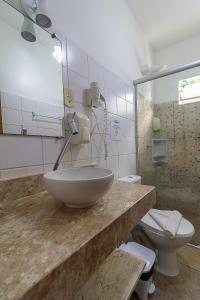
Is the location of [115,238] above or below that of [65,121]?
below

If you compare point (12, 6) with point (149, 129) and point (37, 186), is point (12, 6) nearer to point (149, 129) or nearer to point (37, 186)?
point (37, 186)

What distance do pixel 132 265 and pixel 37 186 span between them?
0.65 metres

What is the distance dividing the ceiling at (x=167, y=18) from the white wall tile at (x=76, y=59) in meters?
1.16

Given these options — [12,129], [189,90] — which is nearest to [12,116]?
[12,129]

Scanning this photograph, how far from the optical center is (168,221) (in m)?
1.34

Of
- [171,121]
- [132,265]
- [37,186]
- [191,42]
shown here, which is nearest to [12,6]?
[37,186]

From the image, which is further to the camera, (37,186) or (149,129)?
(149,129)

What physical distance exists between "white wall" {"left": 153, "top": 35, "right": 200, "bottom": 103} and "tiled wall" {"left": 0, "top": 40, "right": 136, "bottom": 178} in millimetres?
582

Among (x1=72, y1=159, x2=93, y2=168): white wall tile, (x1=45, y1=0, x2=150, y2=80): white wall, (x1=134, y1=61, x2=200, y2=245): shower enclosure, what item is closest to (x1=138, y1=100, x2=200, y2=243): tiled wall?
(x1=134, y1=61, x2=200, y2=245): shower enclosure

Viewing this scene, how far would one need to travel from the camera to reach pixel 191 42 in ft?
7.08

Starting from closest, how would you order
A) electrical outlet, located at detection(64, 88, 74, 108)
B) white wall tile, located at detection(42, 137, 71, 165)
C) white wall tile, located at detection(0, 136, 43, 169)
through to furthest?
white wall tile, located at detection(0, 136, 43, 169) < white wall tile, located at detection(42, 137, 71, 165) < electrical outlet, located at detection(64, 88, 74, 108)

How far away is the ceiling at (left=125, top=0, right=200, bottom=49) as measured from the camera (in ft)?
5.53

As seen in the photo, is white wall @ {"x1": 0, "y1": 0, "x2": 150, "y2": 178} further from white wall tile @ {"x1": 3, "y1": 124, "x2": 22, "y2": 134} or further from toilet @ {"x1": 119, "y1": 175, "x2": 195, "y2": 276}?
toilet @ {"x1": 119, "y1": 175, "x2": 195, "y2": 276}

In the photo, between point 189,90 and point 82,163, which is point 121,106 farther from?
point 189,90
